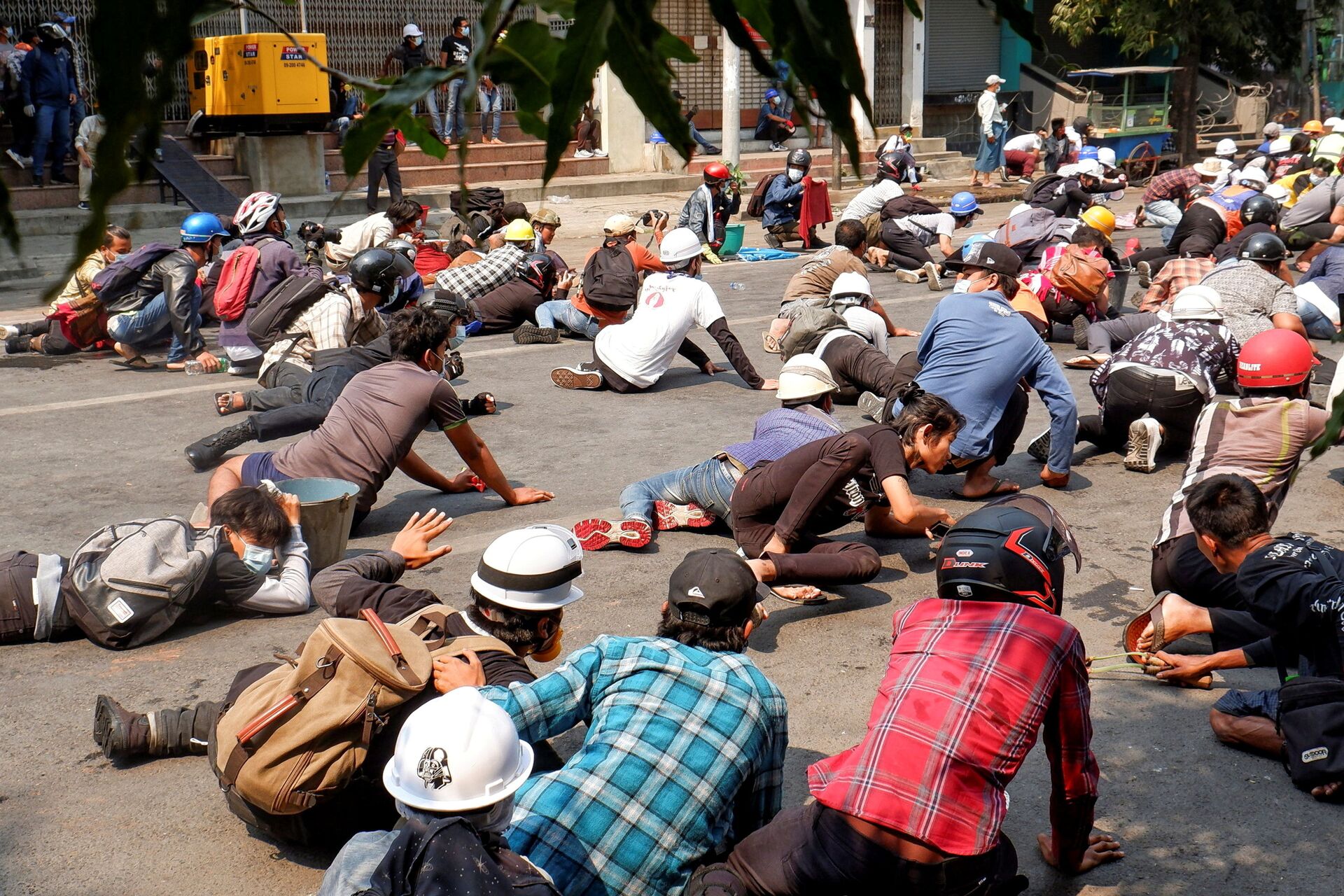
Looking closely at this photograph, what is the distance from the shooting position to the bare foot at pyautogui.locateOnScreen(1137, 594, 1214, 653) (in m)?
5.11

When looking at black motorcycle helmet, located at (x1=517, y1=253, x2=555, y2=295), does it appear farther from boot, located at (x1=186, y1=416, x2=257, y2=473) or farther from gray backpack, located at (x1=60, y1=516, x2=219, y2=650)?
gray backpack, located at (x1=60, y1=516, x2=219, y2=650)

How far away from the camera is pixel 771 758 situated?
11.5ft

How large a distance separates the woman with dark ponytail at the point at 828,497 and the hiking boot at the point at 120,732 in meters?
2.51

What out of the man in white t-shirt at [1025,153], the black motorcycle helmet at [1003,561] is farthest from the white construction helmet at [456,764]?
the man in white t-shirt at [1025,153]

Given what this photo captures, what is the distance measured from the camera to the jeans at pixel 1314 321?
10391 millimetres

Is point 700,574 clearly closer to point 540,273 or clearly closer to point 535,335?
point 535,335

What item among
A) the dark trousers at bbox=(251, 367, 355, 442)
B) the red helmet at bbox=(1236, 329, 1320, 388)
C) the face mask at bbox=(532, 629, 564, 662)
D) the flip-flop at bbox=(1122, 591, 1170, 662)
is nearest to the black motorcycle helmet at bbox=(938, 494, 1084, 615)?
the face mask at bbox=(532, 629, 564, 662)

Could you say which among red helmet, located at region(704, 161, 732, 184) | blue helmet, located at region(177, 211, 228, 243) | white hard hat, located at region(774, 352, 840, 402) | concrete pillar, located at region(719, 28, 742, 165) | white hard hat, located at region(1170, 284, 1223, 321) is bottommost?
white hard hat, located at region(774, 352, 840, 402)

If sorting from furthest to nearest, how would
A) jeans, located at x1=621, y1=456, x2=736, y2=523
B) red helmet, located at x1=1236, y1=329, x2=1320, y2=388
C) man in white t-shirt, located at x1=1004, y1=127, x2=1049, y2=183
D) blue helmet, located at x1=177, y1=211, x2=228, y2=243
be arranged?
man in white t-shirt, located at x1=1004, y1=127, x2=1049, y2=183 → blue helmet, located at x1=177, y1=211, x2=228, y2=243 → jeans, located at x1=621, y1=456, x2=736, y2=523 → red helmet, located at x1=1236, y1=329, x2=1320, y2=388

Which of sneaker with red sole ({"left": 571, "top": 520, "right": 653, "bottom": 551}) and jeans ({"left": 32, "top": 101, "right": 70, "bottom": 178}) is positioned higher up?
jeans ({"left": 32, "top": 101, "right": 70, "bottom": 178})

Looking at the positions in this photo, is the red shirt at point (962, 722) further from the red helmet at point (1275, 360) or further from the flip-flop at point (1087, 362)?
the flip-flop at point (1087, 362)

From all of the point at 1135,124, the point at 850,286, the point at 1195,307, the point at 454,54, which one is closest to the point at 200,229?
the point at 850,286

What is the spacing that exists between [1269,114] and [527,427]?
31455 millimetres

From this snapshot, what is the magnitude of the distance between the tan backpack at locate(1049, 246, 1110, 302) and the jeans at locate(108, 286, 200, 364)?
7.00 metres
